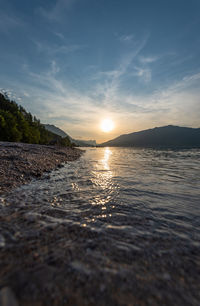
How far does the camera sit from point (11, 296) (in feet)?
5.17

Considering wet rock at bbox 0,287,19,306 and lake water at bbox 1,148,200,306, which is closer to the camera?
wet rock at bbox 0,287,19,306

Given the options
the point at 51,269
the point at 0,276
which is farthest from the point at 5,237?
the point at 51,269

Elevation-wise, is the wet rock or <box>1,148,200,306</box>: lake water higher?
the wet rock

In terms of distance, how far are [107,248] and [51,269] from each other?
3.32 feet

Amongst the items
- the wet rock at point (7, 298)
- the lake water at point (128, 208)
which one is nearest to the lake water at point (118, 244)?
the lake water at point (128, 208)

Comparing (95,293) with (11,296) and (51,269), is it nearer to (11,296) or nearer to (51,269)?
(51,269)

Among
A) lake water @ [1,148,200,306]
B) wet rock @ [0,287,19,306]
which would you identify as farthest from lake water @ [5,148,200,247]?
wet rock @ [0,287,19,306]

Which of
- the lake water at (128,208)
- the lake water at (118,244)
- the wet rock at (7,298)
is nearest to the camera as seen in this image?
the wet rock at (7,298)

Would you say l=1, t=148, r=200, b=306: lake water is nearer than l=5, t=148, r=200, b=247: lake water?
Yes

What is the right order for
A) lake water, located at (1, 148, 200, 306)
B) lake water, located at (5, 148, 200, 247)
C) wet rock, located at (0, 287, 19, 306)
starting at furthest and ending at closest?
lake water, located at (5, 148, 200, 247)
lake water, located at (1, 148, 200, 306)
wet rock, located at (0, 287, 19, 306)

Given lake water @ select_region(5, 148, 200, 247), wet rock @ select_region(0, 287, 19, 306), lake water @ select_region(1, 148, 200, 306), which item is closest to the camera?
wet rock @ select_region(0, 287, 19, 306)

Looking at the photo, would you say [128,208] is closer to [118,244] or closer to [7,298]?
[118,244]

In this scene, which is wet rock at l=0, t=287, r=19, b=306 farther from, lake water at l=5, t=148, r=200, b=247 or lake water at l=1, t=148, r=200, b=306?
lake water at l=5, t=148, r=200, b=247

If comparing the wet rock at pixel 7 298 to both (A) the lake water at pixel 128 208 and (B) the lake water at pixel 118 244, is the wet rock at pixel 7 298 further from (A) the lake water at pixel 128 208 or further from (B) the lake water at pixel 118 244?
(A) the lake water at pixel 128 208
